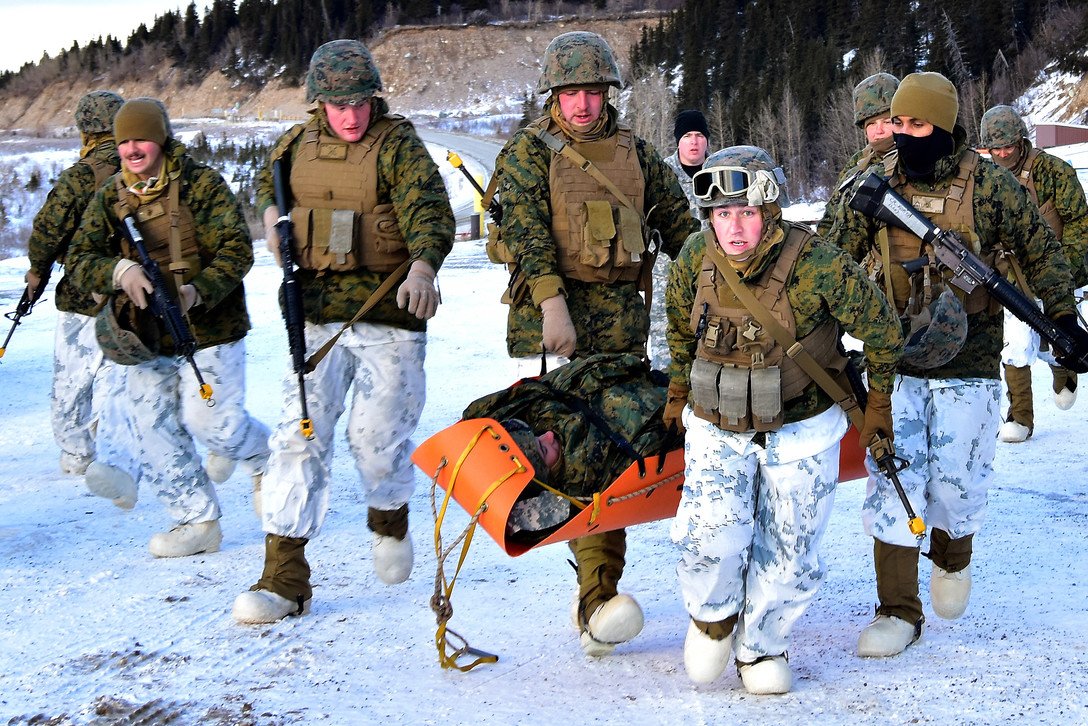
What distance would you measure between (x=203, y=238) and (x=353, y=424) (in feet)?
4.77

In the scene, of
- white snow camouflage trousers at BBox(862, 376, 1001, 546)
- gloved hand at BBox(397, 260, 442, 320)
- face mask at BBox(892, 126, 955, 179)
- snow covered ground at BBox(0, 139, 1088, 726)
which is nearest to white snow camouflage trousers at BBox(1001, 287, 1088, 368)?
snow covered ground at BBox(0, 139, 1088, 726)

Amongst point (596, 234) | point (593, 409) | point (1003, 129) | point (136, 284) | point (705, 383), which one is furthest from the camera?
point (1003, 129)

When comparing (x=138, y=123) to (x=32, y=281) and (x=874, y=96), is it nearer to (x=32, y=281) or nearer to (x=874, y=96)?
Result: (x=32, y=281)

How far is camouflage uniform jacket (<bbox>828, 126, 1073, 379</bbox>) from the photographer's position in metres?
4.81

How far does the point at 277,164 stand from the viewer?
5301 millimetres

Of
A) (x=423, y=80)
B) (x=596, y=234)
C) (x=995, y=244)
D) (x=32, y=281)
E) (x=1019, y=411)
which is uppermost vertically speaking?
(x=423, y=80)

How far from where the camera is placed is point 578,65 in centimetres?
491

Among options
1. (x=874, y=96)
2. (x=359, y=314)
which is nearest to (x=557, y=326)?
(x=359, y=314)

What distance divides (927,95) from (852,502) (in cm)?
283

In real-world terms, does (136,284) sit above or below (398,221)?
below

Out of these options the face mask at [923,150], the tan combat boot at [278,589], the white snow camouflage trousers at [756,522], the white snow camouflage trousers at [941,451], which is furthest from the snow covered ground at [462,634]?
the face mask at [923,150]

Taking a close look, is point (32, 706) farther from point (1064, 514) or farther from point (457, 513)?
point (1064, 514)

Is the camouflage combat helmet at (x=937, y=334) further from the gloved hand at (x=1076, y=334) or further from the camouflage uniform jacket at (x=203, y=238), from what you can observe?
the camouflage uniform jacket at (x=203, y=238)

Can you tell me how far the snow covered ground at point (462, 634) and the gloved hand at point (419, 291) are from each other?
129 centimetres
